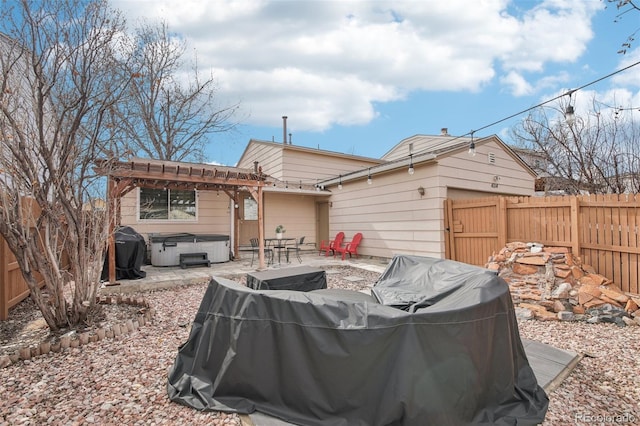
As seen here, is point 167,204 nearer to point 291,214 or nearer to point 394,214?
point 291,214

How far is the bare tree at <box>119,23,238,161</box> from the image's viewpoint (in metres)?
12.4

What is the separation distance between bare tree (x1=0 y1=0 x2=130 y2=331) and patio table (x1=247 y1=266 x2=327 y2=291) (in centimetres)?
219

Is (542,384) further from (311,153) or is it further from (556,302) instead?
(311,153)

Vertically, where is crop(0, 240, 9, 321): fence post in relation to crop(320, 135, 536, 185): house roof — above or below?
below

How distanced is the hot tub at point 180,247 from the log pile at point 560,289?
7.07 meters

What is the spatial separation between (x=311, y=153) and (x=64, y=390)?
1062 centimetres

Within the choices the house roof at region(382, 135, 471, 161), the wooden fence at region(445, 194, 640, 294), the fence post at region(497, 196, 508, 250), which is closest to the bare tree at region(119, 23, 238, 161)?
the house roof at region(382, 135, 471, 161)

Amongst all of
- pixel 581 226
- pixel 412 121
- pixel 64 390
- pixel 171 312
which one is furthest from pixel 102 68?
pixel 412 121

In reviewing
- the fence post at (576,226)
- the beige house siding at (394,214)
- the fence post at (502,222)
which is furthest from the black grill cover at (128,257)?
the fence post at (576,226)

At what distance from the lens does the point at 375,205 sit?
9.32 meters

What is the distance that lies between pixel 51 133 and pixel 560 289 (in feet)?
24.2

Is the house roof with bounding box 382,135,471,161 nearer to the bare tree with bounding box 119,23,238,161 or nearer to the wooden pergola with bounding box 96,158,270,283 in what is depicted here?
the bare tree with bounding box 119,23,238,161

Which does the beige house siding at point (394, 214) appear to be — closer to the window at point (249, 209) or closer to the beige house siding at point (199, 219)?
the window at point (249, 209)

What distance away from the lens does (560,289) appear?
4.49 m
